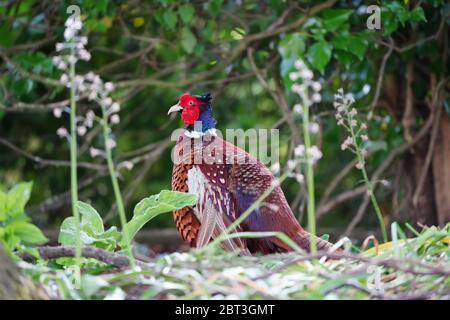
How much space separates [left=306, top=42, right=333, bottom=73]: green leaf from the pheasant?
23.9 inches

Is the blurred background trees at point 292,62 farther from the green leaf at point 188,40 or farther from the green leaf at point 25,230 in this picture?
the green leaf at point 25,230

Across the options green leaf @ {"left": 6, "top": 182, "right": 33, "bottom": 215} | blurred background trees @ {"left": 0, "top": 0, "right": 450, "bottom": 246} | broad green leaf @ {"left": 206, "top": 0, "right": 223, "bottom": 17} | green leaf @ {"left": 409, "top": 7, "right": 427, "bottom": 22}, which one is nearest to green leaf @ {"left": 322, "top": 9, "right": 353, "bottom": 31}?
blurred background trees @ {"left": 0, "top": 0, "right": 450, "bottom": 246}

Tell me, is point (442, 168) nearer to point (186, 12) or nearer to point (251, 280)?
point (186, 12)

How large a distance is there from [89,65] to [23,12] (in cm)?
62

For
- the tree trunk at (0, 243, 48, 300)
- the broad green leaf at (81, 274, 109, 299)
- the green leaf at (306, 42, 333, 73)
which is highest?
the green leaf at (306, 42, 333, 73)

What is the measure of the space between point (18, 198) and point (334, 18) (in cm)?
242

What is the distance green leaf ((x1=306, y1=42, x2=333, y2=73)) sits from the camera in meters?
4.14

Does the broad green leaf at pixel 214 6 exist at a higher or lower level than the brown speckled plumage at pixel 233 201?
higher

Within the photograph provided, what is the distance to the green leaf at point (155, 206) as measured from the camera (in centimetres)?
262

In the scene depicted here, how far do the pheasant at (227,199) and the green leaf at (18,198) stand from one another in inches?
53.5

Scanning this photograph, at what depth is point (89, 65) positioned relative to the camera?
5.91 meters

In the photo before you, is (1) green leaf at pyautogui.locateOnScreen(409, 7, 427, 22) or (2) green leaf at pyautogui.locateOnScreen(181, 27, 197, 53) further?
(2) green leaf at pyautogui.locateOnScreen(181, 27, 197, 53)

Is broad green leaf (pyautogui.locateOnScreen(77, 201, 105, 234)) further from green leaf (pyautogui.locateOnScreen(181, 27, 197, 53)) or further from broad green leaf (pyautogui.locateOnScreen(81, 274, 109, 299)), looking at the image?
green leaf (pyautogui.locateOnScreen(181, 27, 197, 53))

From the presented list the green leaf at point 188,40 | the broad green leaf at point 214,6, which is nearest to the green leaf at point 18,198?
the broad green leaf at point 214,6
